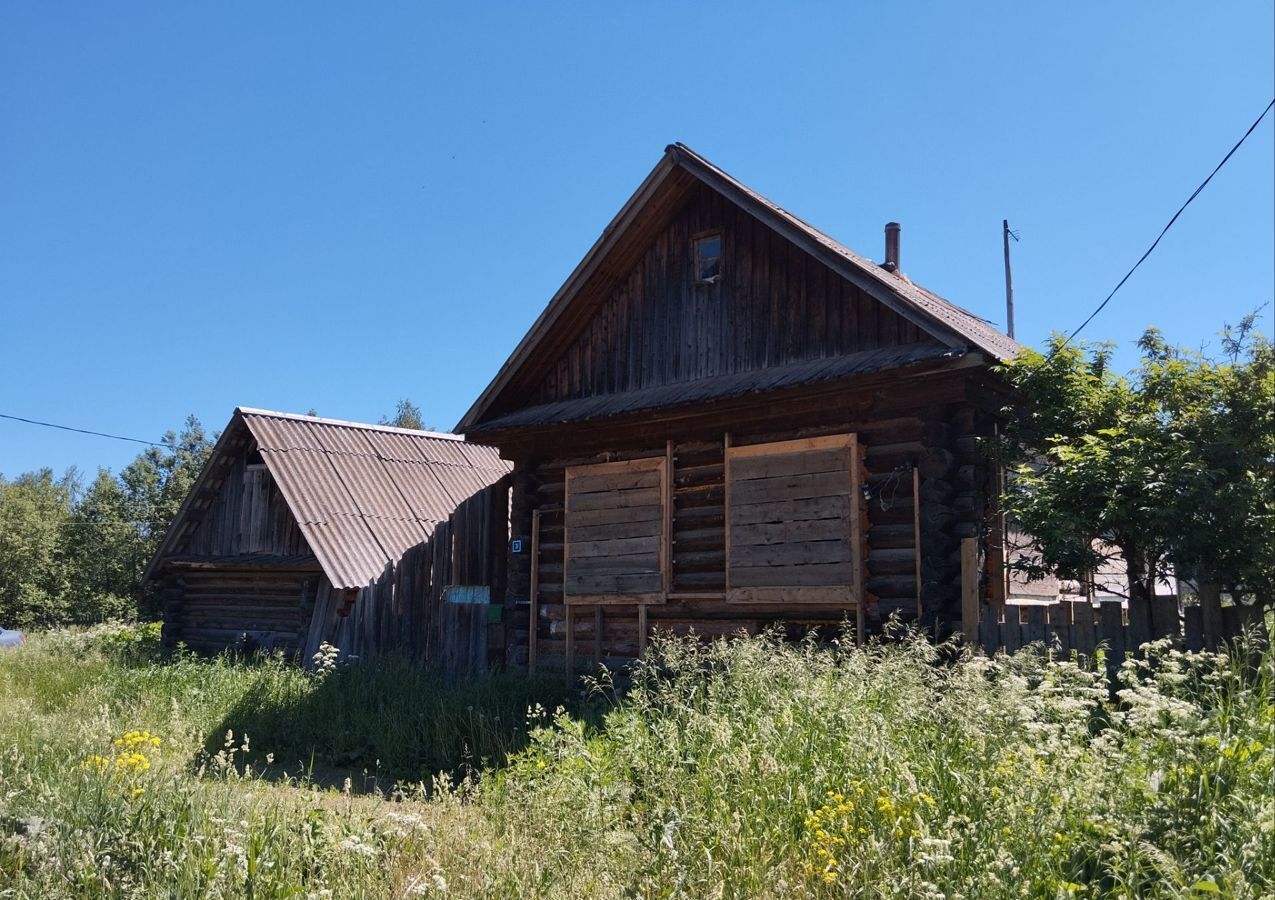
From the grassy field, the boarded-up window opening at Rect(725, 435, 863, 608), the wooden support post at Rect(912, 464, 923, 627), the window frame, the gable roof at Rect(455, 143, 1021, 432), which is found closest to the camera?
the grassy field

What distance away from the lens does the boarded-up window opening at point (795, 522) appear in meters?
10.4

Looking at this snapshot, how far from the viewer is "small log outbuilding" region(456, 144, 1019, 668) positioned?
10.1 m

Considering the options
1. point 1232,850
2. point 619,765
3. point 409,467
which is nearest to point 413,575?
point 409,467

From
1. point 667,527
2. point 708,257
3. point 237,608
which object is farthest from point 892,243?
point 237,608

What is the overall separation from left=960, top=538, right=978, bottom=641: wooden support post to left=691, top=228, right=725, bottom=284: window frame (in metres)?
4.67

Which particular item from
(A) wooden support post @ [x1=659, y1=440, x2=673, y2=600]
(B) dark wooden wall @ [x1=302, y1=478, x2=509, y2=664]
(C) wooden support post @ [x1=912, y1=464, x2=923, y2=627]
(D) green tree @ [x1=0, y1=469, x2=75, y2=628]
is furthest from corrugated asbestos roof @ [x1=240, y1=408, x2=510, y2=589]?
(D) green tree @ [x1=0, y1=469, x2=75, y2=628]

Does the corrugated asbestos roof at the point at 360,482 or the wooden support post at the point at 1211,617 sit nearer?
the wooden support post at the point at 1211,617

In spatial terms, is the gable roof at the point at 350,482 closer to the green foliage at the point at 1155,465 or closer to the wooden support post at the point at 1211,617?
the green foliage at the point at 1155,465

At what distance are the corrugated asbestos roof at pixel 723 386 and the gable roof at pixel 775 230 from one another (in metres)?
0.28

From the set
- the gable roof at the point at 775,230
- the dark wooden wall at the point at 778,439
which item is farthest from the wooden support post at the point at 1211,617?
the gable roof at the point at 775,230

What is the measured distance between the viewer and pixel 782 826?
5055 millimetres

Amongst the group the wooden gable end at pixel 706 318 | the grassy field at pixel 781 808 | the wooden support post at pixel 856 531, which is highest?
the wooden gable end at pixel 706 318

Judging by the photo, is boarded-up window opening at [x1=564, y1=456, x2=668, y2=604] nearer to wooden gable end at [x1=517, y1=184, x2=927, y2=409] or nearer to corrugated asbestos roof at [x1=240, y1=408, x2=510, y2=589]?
wooden gable end at [x1=517, y1=184, x2=927, y2=409]

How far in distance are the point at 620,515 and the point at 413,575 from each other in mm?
5866
